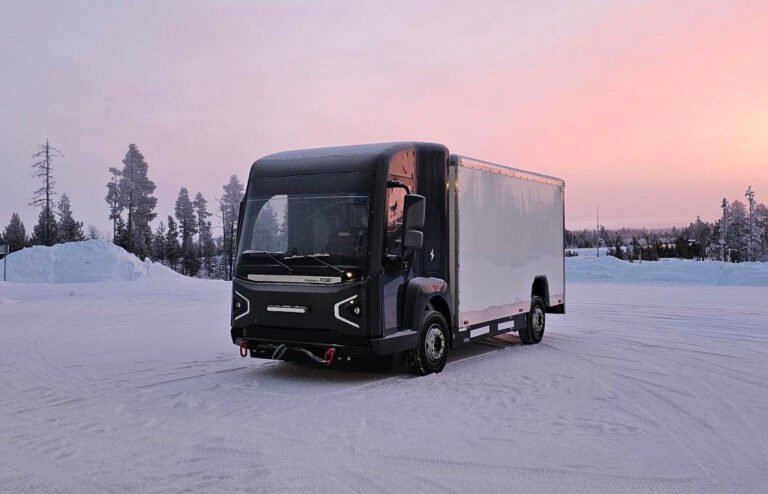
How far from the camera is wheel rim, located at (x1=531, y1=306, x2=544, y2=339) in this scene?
45.2 ft

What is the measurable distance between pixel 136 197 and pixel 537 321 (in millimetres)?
73141

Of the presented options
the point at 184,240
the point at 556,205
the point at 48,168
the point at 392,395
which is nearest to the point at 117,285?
the point at 556,205

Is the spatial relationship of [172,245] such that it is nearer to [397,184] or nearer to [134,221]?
[134,221]

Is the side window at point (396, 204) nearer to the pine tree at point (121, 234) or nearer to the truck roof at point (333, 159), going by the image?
the truck roof at point (333, 159)

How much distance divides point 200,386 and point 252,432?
2.72 m

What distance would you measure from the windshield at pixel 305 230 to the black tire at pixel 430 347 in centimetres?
164

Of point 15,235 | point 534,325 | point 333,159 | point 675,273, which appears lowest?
point 534,325

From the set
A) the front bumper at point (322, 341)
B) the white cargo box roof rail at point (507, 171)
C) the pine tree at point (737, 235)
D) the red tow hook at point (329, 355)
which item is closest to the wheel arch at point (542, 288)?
the white cargo box roof rail at point (507, 171)

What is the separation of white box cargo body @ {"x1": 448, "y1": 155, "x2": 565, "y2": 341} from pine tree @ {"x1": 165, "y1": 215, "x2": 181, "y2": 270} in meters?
94.8

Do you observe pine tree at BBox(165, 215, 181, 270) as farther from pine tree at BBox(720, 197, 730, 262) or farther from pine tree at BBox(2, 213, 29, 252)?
pine tree at BBox(720, 197, 730, 262)

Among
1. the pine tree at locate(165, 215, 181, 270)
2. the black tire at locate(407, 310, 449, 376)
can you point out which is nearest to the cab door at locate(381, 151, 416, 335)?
the black tire at locate(407, 310, 449, 376)

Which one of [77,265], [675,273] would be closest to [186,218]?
[77,265]

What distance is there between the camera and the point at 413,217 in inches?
366

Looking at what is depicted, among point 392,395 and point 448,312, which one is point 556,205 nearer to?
point 448,312
